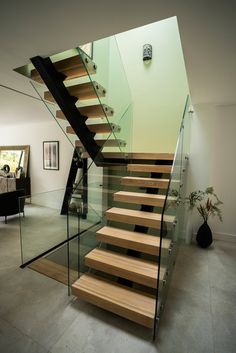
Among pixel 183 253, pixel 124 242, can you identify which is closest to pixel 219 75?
pixel 124 242

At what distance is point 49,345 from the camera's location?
164 centimetres

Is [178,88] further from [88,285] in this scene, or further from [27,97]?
[88,285]

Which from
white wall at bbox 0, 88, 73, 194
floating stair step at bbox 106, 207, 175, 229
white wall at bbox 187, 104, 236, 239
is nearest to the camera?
floating stair step at bbox 106, 207, 175, 229

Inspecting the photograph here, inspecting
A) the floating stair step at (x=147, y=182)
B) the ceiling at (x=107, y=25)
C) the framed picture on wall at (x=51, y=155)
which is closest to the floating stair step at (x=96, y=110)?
the ceiling at (x=107, y=25)

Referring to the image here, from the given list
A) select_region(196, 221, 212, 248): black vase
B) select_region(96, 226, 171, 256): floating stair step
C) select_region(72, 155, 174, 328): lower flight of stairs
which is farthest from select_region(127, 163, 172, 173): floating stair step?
select_region(196, 221, 212, 248): black vase

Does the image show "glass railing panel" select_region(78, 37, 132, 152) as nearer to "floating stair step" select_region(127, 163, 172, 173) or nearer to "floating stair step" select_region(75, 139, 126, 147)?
"floating stair step" select_region(75, 139, 126, 147)

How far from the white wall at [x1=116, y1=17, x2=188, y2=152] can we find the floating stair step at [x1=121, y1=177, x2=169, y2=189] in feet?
5.25

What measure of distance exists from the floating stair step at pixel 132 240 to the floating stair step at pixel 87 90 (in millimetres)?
1929

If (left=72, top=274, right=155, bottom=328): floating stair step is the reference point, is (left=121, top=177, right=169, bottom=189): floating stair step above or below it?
above

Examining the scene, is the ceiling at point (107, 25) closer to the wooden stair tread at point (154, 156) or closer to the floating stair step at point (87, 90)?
the floating stair step at point (87, 90)

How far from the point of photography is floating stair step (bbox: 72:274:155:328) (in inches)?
70.4

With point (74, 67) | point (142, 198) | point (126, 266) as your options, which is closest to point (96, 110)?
point (74, 67)

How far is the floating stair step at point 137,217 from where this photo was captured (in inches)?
97.3

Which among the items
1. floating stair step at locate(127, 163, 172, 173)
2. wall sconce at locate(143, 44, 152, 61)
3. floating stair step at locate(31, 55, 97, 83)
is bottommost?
floating stair step at locate(127, 163, 172, 173)
